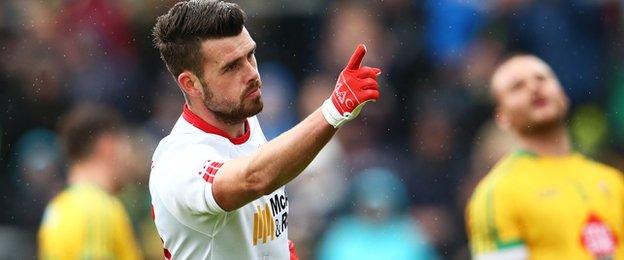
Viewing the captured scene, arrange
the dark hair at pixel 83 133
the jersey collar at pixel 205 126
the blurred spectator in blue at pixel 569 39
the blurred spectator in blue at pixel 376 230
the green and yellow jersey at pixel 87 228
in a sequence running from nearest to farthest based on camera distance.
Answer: the jersey collar at pixel 205 126 → the green and yellow jersey at pixel 87 228 → the dark hair at pixel 83 133 → the blurred spectator in blue at pixel 376 230 → the blurred spectator in blue at pixel 569 39

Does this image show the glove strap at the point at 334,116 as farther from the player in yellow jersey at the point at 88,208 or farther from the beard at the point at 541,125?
the player in yellow jersey at the point at 88,208

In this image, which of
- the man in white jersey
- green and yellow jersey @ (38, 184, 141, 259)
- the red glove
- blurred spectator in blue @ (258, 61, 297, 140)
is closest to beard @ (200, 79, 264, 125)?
the man in white jersey

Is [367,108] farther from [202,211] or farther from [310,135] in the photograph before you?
[310,135]

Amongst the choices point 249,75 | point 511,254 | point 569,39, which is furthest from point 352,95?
point 569,39

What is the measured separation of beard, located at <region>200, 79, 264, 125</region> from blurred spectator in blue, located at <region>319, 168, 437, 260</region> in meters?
4.10

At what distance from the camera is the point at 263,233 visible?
500 cm

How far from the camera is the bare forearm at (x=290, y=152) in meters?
4.25

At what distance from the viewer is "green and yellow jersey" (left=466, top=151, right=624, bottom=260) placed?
6211mm

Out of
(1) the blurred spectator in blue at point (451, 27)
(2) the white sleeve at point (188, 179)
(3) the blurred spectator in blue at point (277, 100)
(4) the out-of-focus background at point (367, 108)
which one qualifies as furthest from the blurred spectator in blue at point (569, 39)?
(2) the white sleeve at point (188, 179)

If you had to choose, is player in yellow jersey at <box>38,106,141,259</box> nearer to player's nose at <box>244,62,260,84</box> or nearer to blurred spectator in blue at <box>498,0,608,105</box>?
player's nose at <box>244,62,260,84</box>

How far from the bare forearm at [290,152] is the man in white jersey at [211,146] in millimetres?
151

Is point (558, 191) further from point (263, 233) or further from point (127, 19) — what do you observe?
point (127, 19)

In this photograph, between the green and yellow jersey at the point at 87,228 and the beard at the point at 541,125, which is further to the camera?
the green and yellow jersey at the point at 87,228

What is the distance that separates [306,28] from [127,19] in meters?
1.65
